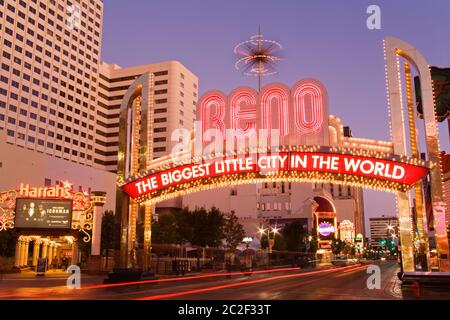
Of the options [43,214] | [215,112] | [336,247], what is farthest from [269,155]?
[336,247]

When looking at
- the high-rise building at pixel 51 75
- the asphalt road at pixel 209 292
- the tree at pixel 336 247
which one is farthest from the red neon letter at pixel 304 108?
the high-rise building at pixel 51 75

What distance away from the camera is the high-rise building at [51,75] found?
125750 millimetres

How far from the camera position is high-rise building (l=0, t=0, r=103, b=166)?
12575cm

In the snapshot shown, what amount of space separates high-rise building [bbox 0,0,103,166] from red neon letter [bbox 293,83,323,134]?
111 meters

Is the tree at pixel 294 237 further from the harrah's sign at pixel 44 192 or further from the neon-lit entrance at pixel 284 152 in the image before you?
the neon-lit entrance at pixel 284 152

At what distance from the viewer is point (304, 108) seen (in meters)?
26.5

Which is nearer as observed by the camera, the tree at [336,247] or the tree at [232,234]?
the tree at [232,234]

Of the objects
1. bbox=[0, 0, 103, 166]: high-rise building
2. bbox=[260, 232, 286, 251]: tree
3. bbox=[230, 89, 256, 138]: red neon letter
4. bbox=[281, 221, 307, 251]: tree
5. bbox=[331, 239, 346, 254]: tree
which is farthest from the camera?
bbox=[331, 239, 346, 254]: tree

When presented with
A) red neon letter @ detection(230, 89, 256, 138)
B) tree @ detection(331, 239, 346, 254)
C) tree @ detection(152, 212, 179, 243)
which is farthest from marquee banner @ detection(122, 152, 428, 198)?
tree @ detection(331, 239, 346, 254)

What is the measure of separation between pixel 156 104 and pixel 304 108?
13584cm

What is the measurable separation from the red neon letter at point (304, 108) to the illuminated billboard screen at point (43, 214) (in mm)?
23099

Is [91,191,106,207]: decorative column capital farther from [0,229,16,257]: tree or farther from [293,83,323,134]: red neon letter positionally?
[293,83,323,134]: red neon letter
